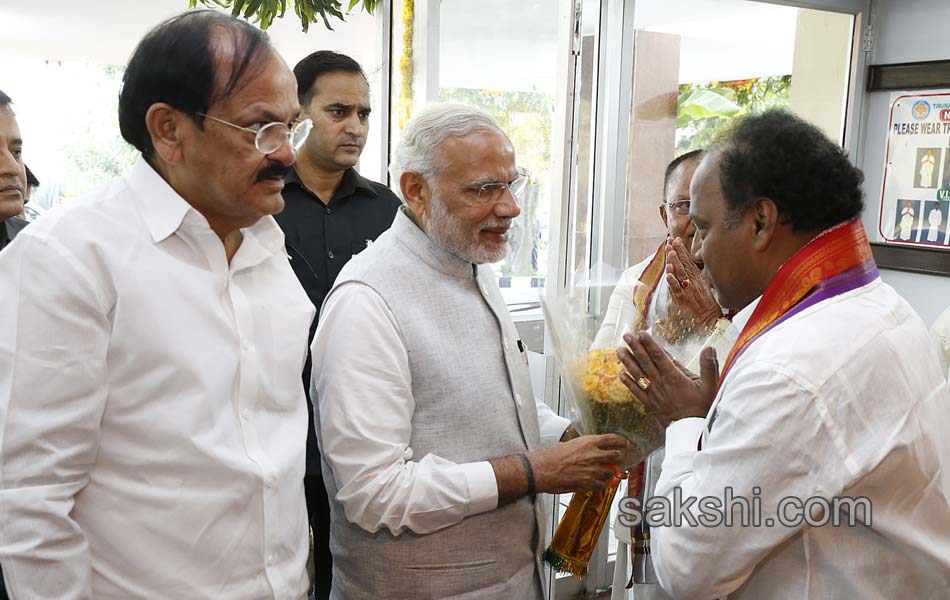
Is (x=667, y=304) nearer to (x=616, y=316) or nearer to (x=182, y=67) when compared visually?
(x=616, y=316)

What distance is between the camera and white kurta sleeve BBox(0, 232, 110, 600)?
1.12 meters

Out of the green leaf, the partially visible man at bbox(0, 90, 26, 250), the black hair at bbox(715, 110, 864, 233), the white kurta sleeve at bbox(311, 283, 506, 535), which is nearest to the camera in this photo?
the black hair at bbox(715, 110, 864, 233)

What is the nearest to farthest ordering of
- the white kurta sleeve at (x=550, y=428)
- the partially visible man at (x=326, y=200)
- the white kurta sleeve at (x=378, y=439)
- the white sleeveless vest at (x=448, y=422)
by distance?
the white kurta sleeve at (x=378, y=439)
the white sleeveless vest at (x=448, y=422)
the white kurta sleeve at (x=550, y=428)
the partially visible man at (x=326, y=200)

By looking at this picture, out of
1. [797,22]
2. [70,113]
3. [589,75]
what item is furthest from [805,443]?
[797,22]

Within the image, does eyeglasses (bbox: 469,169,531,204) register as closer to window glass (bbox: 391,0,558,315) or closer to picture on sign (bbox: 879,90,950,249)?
window glass (bbox: 391,0,558,315)

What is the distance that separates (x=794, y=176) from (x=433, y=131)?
2.46ft

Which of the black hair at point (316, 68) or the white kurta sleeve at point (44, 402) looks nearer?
the white kurta sleeve at point (44, 402)

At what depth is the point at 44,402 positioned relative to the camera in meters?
1.13

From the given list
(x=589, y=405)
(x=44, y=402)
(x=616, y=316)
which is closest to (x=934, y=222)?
(x=616, y=316)

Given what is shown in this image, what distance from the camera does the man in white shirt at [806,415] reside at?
48.5 inches

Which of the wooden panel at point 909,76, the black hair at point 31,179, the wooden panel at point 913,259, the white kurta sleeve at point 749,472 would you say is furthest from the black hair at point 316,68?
the wooden panel at point 909,76

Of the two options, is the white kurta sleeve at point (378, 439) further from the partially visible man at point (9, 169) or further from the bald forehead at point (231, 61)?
the partially visible man at point (9, 169)

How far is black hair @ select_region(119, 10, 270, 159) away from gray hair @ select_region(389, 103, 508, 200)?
0.51 metres

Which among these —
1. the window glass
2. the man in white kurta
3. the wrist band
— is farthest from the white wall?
the wrist band
